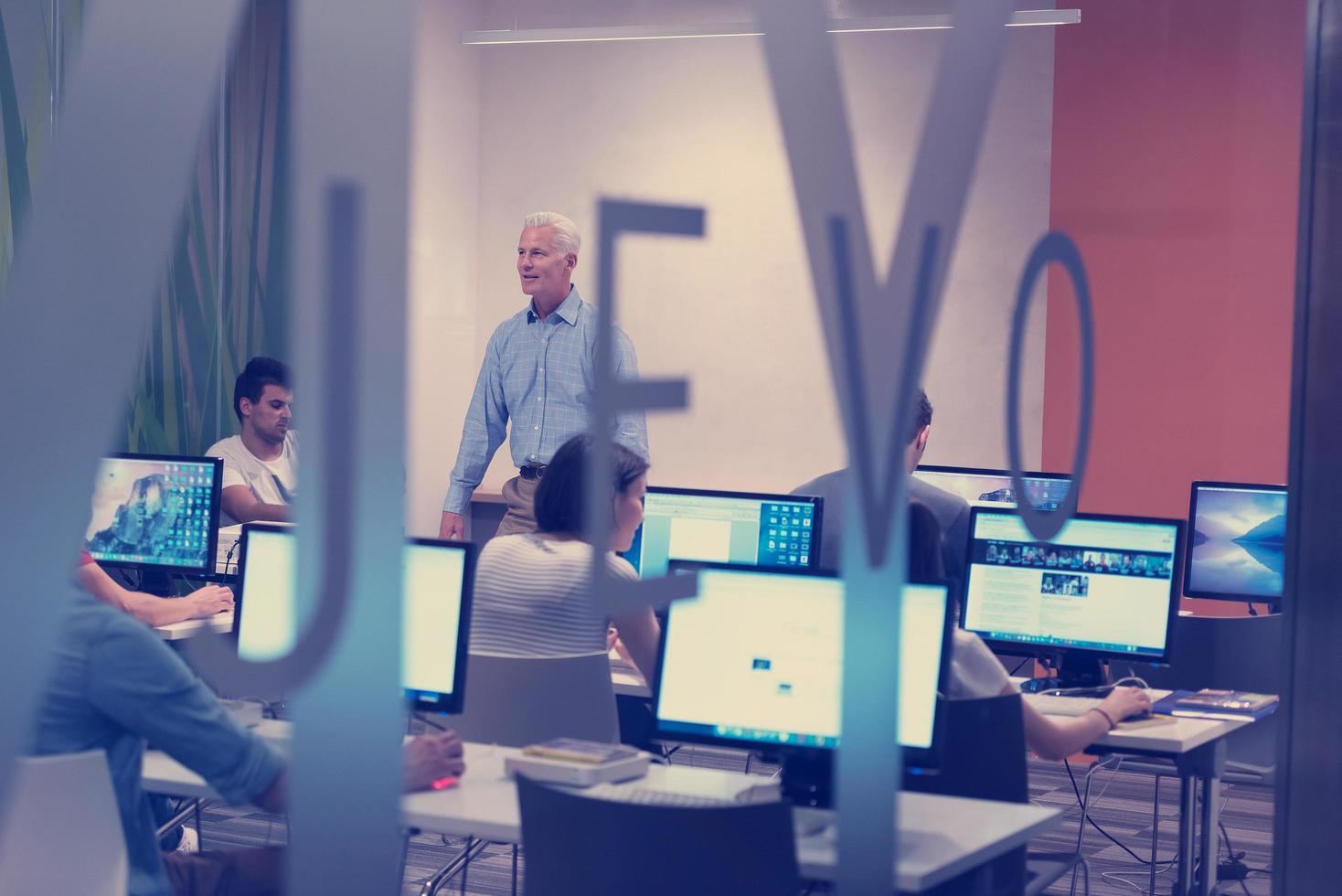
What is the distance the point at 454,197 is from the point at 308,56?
175 inches

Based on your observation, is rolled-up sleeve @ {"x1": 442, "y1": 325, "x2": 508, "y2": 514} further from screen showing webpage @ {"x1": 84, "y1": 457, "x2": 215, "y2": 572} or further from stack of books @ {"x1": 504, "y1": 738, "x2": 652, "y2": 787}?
stack of books @ {"x1": 504, "y1": 738, "x2": 652, "y2": 787}

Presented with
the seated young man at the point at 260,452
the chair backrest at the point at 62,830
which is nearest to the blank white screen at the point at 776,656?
the chair backrest at the point at 62,830

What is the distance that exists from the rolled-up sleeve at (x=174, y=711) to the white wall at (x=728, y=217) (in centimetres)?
368

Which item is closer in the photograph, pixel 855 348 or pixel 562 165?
pixel 855 348

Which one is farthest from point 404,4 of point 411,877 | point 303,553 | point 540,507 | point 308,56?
point 411,877

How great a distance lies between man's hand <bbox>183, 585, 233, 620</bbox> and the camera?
3977 millimetres

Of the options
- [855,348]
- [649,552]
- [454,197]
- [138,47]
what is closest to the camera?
[138,47]

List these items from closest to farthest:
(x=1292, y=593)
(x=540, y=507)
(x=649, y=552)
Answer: (x=1292, y=593)
(x=540, y=507)
(x=649, y=552)

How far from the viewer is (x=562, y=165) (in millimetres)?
6164

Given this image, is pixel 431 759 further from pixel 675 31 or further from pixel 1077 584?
pixel 675 31

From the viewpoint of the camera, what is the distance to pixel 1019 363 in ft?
9.03

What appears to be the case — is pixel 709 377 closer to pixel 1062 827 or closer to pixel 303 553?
pixel 1062 827

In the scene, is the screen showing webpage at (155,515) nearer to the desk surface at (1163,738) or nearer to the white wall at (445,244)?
the white wall at (445,244)

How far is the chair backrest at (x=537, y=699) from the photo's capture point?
9.05 feet
